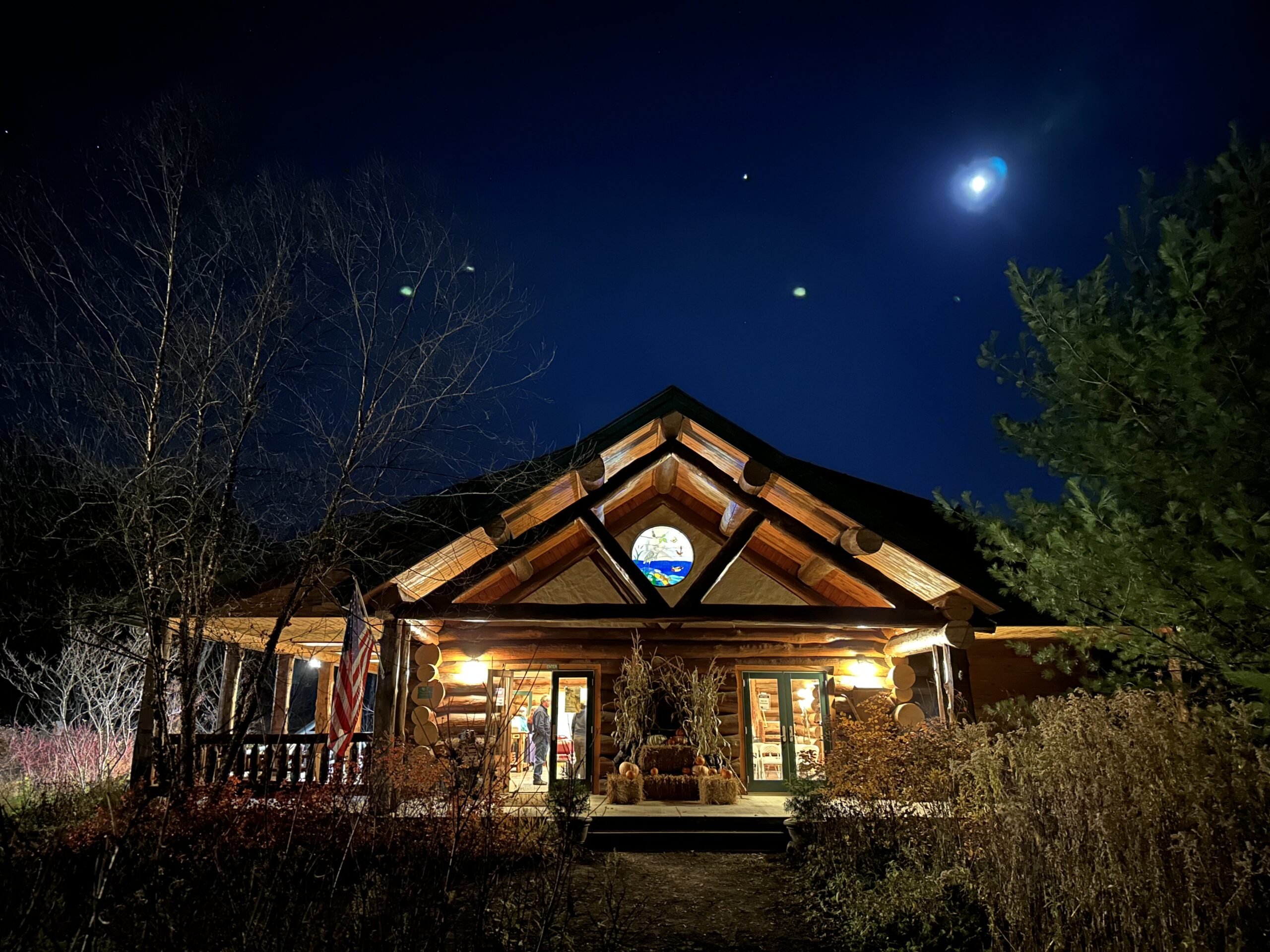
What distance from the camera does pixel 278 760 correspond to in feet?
32.4

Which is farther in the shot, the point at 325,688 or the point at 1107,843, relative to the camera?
the point at 325,688

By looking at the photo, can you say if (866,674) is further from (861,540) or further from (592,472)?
(592,472)

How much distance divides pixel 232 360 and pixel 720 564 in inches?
265

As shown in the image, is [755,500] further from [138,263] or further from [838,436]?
[838,436]

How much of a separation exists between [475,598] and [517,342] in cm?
455

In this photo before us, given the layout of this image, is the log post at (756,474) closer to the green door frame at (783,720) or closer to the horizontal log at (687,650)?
the horizontal log at (687,650)

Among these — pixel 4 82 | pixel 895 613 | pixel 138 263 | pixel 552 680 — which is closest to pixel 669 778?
pixel 552 680

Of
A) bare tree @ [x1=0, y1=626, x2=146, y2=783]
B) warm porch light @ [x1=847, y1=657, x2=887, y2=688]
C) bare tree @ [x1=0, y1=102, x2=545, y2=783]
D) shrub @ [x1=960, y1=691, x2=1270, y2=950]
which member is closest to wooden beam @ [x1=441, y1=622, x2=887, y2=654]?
warm porch light @ [x1=847, y1=657, x2=887, y2=688]

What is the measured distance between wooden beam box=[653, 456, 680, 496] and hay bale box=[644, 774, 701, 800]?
4.68 metres

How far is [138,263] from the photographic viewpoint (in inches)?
311

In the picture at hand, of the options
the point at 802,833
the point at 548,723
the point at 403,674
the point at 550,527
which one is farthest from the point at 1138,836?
the point at 548,723

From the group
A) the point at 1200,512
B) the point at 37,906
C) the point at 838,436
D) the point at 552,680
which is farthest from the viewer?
the point at 838,436

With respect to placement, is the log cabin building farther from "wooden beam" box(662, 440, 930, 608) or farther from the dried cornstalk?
the dried cornstalk

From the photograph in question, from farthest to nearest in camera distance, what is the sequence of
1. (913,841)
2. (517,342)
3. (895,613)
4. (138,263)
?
(895,613) < (517,342) < (138,263) < (913,841)
